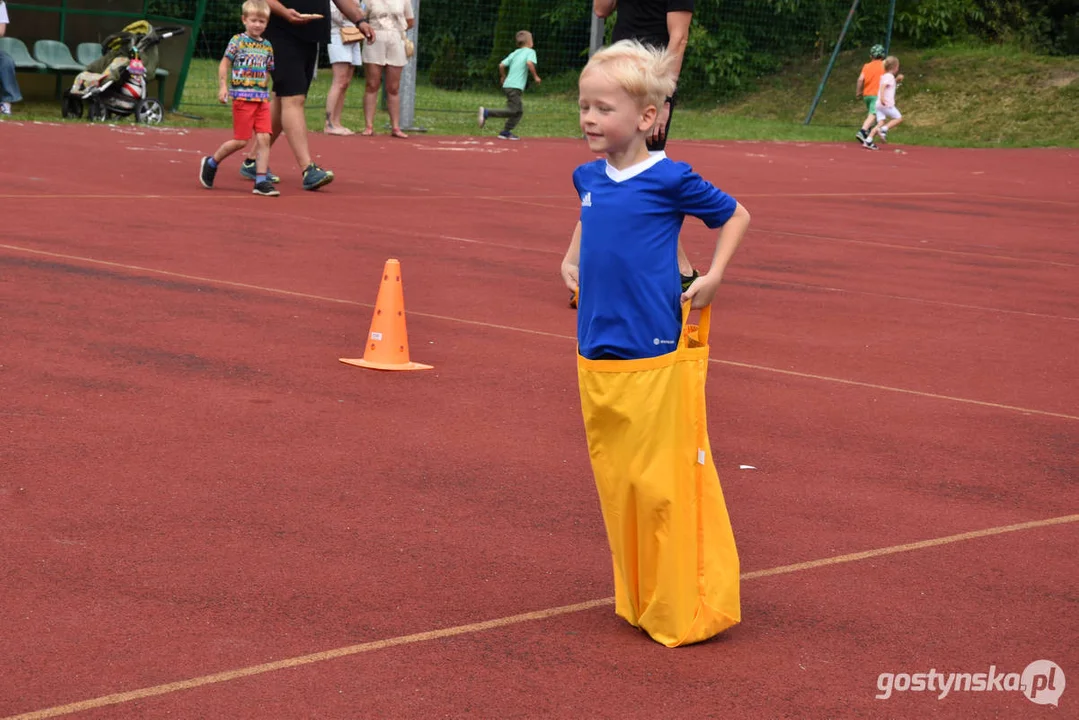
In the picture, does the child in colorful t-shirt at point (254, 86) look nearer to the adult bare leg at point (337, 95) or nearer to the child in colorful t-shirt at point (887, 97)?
the adult bare leg at point (337, 95)

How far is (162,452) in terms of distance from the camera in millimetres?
5406

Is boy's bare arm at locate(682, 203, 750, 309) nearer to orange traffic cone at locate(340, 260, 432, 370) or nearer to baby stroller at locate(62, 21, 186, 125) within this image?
orange traffic cone at locate(340, 260, 432, 370)

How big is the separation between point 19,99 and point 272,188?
921cm

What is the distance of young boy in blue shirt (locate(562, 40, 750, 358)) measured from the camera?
12.5ft

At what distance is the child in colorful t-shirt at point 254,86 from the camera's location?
41.0 feet

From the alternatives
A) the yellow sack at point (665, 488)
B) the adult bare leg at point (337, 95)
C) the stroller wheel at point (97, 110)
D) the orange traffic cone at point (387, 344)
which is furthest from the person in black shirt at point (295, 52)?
the yellow sack at point (665, 488)

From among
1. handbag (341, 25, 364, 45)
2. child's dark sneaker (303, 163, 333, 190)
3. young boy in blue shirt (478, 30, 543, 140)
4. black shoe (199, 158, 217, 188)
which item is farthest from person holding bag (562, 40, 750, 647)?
young boy in blue shirt (478, 30, 543, 140)

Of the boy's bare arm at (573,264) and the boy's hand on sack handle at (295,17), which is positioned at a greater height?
the boy's hand on sack handle at (295,17)

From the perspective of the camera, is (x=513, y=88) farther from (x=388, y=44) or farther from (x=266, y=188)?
(x=266, y=188)

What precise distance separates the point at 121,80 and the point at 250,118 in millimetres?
7903

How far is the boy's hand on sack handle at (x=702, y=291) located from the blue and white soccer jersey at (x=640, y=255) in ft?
0.20

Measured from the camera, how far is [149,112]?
20.5 m

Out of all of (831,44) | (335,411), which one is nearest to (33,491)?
(335,411)

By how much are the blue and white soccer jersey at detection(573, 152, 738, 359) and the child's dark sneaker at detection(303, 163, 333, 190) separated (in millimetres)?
9569
